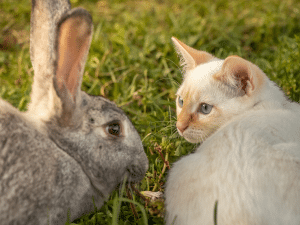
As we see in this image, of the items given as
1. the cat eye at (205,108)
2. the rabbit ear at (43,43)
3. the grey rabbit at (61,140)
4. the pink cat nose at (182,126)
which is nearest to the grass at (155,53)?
the pink cat nose at (182,126)

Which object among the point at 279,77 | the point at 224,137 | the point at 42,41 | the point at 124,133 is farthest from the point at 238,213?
the point at 279,77

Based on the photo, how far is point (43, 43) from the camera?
2.53 metres

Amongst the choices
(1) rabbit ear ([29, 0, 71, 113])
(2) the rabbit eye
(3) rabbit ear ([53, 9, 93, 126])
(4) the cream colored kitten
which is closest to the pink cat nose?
(4) the cream colored kitten

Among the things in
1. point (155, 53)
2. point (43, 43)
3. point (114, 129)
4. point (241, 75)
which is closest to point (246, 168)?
point (114, 129)

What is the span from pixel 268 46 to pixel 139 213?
324 cm

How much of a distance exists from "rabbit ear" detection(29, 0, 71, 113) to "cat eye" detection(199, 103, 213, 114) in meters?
1.29

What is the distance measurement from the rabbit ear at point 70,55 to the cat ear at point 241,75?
1144 mm

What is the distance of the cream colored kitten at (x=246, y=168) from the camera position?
2.03m

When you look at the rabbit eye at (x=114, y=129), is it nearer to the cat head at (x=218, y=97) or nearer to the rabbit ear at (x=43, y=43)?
the rabbit ear at (x=43, y=43)

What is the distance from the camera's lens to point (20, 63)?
14.8 ft

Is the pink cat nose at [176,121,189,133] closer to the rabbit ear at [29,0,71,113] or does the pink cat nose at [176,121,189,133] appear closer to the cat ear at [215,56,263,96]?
the cat ear at [215,56,263,96]

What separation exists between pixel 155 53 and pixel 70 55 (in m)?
2.48

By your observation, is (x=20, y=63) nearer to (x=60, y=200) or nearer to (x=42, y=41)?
(x=42, y=41)

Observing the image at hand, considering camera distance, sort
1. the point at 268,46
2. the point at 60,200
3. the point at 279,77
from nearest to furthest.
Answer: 1. the point at 60,200
2. the point at 279,77
3. the point at 268,46
